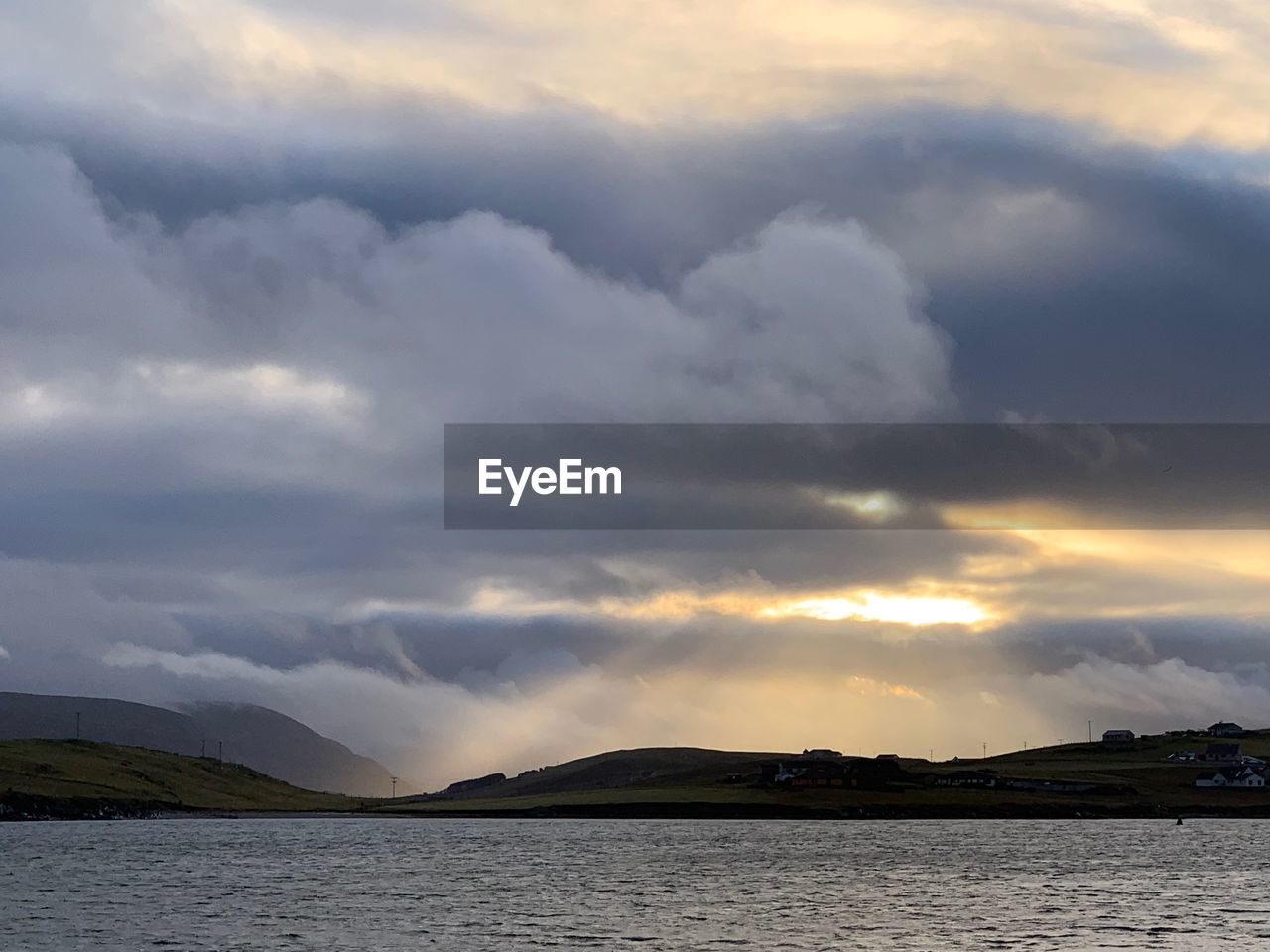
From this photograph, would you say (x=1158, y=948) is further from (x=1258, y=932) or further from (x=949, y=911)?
(x=949, y=911)

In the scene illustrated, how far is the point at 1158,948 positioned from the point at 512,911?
5309 cm

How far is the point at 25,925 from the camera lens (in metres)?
129

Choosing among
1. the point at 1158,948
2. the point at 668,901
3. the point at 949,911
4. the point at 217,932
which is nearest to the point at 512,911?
the point at 668,901

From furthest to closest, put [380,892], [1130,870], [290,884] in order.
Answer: [1130,870], [290,884], [380,892]

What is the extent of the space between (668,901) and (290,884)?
46.6 m

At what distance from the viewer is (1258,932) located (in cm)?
12450

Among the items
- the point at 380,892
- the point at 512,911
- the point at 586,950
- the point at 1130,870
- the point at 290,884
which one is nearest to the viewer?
the point at 586,950

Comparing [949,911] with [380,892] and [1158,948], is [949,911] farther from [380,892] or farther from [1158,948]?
[380,892]

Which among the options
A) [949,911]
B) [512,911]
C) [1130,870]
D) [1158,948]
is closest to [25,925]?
[512,911]

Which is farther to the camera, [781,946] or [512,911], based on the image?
[512,911]

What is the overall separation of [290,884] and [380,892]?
16616 millimetres

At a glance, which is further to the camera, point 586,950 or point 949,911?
point 949,911

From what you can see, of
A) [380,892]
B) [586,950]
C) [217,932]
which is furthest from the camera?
[380,892]

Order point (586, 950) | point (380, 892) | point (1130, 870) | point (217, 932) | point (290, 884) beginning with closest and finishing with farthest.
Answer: point (586, 950) < point (217, 932) < point (380, 892) < point (290, 884) < point (1130, 870)
